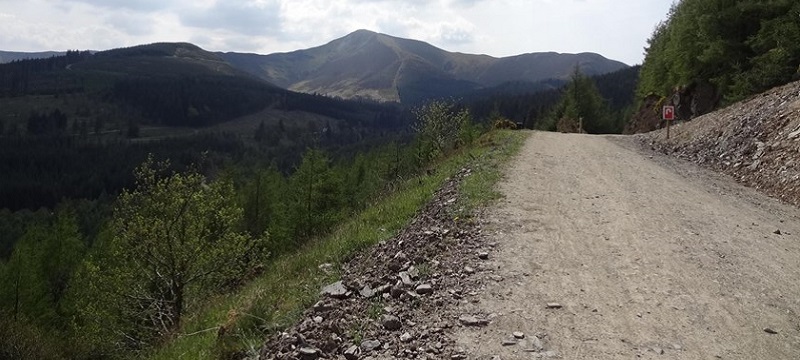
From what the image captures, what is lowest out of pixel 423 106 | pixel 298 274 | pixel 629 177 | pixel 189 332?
pixel 189 332

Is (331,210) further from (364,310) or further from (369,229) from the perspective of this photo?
(364,310)

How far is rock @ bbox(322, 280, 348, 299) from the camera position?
288 inches

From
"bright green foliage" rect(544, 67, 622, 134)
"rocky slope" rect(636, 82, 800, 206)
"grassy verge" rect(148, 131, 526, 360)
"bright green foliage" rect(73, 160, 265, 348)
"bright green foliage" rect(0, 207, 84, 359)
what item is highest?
"bright green foliage" rect(544, 67, 622, 134)

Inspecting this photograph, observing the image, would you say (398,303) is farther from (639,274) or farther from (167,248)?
(167,248)

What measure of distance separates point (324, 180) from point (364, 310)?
3691 cm

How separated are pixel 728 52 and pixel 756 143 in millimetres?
16442

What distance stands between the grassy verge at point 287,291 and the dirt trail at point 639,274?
76.6 inches

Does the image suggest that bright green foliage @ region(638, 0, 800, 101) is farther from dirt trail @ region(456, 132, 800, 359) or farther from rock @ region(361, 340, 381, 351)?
rock @ region(361, 340, 381, 351)

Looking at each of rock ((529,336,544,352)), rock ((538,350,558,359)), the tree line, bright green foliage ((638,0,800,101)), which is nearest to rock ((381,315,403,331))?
rock ((529,336,544,352))

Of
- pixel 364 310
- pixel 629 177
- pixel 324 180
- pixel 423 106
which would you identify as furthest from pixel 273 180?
pixel 364 310

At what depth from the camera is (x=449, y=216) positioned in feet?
34.6

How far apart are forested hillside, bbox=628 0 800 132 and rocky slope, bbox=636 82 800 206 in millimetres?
4474

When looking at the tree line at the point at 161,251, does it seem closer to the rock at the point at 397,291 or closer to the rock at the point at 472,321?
the rock at the point at 397,291

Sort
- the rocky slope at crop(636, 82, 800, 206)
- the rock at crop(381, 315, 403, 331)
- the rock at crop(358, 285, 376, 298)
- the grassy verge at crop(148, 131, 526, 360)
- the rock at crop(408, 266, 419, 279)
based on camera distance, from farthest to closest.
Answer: the rocky slope at crop(636, 82, 800, 206) → the rock at crop(408, 266, 419, 279) → the rock at crop(358, 285, 376, 298) → the grassy verge at crop(148, 131, 526, 360) → the rock at crop(381, 315, 403, 331)
